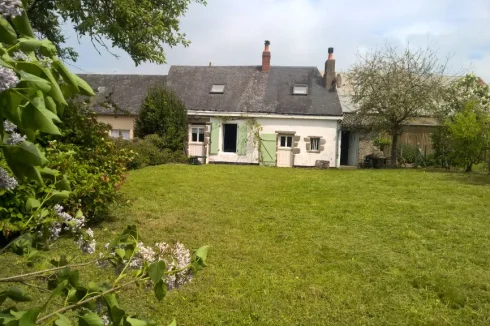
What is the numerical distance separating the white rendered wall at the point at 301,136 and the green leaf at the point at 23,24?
791 inches

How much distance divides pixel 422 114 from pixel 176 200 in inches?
613

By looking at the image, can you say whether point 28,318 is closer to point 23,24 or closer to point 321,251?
point 23,24

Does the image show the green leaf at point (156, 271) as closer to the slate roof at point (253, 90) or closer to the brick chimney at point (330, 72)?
the slate roof at point (253, 90)

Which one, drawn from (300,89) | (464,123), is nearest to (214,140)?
(300,89)

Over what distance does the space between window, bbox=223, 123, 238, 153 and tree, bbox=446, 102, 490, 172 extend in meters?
10.1

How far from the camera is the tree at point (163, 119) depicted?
19.4 m

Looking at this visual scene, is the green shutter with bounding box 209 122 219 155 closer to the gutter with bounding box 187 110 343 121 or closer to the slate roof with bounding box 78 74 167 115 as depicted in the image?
the gutter with bounding box 187 110 343 121

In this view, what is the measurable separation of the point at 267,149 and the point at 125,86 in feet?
32.2

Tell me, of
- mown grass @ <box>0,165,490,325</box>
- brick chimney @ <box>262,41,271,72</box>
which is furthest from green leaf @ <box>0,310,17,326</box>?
brick chimney @ <box>262,41,271,72</box>

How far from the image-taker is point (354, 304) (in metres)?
4.47

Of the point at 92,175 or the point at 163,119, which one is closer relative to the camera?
the point at 92,175

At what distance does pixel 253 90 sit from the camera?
22641 millimetres

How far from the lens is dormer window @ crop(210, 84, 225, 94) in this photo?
2258 centimetres

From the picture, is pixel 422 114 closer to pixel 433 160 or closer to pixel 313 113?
pixel 433 160
